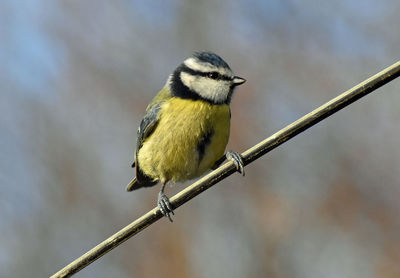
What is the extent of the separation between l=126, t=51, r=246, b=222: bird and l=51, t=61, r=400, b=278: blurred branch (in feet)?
3.67

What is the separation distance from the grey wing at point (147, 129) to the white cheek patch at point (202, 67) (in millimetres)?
306

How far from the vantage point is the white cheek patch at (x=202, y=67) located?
11.1 feet

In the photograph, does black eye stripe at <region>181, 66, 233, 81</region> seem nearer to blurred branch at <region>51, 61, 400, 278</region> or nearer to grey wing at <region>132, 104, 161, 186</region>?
grey wing at <region>132, 104, 161, 186</region>

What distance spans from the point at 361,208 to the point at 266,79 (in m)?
1.81

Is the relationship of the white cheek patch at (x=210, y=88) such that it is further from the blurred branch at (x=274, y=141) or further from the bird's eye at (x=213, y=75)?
the blurred branch at (x=274, y=141)

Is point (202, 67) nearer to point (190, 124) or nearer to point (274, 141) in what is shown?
point (190, 124)

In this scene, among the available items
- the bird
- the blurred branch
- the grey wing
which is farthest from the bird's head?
the blurred branch

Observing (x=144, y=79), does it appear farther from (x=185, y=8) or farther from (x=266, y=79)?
(x=266, y=79)

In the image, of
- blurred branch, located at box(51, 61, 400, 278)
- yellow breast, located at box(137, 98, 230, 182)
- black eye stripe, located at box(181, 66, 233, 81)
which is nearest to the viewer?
blurred branch, located at box(51, 61, 400, 278)

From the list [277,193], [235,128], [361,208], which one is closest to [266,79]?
[235,128]

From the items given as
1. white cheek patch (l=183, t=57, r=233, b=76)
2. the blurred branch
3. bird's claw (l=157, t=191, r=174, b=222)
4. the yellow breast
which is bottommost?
the blurred branch

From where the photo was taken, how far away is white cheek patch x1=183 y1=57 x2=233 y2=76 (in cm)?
337

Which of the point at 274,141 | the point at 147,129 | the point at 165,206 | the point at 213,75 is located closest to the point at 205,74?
the point at 213,75

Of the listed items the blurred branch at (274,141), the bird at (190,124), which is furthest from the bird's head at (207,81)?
the blurred branch at (274,141)
